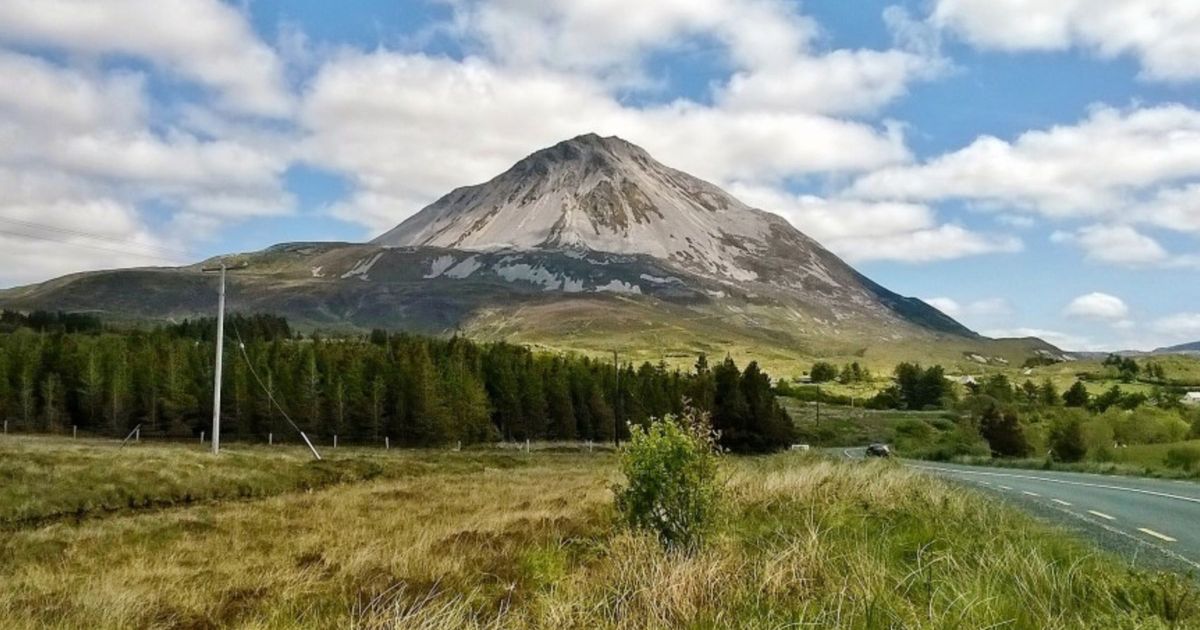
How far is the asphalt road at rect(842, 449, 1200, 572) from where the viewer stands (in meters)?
11.6

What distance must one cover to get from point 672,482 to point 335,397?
90.6 meters

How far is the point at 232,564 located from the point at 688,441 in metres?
7.65

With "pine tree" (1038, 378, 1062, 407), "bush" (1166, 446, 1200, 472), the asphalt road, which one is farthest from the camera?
"pine tree" (1038, 378, 1062, 407)

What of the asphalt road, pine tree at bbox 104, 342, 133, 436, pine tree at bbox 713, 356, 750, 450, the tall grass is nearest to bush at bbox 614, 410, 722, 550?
the asphalt road

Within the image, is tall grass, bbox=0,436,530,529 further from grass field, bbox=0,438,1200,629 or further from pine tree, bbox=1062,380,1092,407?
pine tree, bbox=1062,380,1092,407

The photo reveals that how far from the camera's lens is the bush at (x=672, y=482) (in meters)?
12.2

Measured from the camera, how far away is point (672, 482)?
40.6 feet

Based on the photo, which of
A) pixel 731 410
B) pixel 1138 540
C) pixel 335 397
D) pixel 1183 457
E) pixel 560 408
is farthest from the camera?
pixel 560 408

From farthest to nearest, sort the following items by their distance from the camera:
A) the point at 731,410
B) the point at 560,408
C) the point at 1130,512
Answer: the point at 560,408 < the point at 731,410 < the point at 1130,512

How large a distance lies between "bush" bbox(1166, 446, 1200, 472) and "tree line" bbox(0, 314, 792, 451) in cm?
4673

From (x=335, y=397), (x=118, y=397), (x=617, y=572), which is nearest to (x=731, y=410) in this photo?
(x=335, y=397)

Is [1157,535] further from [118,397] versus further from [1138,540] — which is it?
[118,397]

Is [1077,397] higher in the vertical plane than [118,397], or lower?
lower

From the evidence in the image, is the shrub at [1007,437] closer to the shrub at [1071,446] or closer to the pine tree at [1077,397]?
the shrub at [1071,446]
